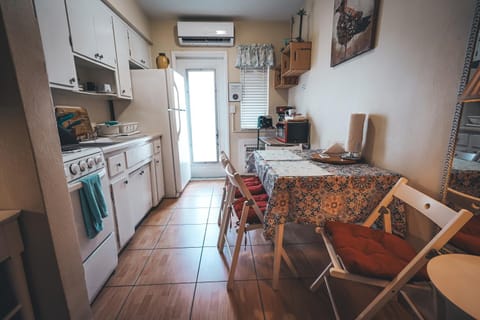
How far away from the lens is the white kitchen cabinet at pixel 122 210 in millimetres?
1713

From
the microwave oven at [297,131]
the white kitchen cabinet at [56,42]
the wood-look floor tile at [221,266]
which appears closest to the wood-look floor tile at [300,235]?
the wood-look floor tile at [221,266]

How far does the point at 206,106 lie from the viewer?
146 inches

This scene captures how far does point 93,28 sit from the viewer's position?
1956mm

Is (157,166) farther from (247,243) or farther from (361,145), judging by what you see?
(361,145)

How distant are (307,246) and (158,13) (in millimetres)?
3610

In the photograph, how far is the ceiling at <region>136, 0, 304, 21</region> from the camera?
2.80 meters

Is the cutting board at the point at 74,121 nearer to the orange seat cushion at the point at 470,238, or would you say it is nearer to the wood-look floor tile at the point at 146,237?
the wood-look floor tile at the point at 146,237

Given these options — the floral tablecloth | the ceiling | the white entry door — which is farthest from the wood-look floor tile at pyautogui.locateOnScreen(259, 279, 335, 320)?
the ceiling

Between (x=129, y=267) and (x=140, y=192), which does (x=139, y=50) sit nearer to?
(x=140, y=192)

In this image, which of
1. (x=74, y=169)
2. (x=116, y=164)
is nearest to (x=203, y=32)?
(x=116, y=164)

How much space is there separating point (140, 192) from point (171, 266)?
3.01 ft

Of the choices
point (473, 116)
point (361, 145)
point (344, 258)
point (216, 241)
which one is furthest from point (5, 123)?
point (361, 145)

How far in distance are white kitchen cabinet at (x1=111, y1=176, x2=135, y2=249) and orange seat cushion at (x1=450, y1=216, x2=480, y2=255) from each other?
2.09 metres

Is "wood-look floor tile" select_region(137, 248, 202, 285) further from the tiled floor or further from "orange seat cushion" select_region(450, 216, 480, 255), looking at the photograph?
"orange seat cushion" select_region(450, 216, 480, 255)
